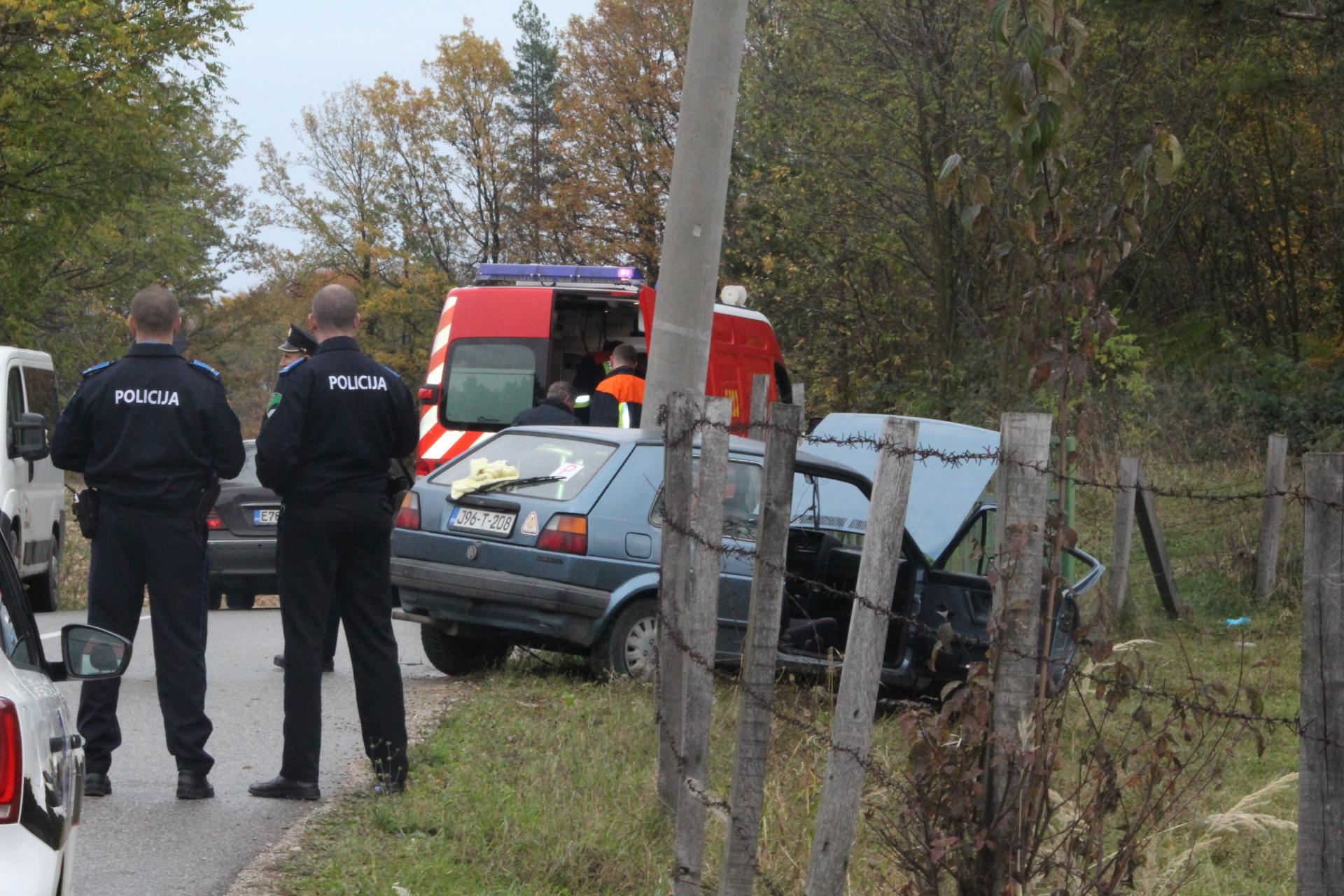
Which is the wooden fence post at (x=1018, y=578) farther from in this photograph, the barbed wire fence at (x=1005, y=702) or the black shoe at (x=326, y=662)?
the black shoe at (x=326, y=662)

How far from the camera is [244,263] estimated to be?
5622cm

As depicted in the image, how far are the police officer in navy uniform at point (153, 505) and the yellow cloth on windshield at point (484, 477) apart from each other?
301 cm

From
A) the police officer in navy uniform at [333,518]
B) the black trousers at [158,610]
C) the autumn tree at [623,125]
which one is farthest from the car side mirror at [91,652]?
the autumn tree at [623,125]

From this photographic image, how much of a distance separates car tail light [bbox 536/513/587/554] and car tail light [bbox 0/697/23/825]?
235 inches

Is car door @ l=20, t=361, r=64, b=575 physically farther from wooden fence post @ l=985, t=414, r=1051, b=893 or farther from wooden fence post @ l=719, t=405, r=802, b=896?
wooden fence post @ l=985, t=414, r=1051, b=893

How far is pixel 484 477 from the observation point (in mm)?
9305

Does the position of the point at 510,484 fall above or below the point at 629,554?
above

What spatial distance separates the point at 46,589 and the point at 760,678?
38.9 ft

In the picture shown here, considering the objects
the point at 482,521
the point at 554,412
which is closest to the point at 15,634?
the point at 482,521

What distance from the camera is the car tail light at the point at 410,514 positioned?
369 inches

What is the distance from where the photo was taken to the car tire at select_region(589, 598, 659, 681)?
889cm

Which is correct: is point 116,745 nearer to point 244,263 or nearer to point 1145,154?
point 1145,154

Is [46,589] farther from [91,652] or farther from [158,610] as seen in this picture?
[91,652]

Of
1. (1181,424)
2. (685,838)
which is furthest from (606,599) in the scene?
(1181,424)
